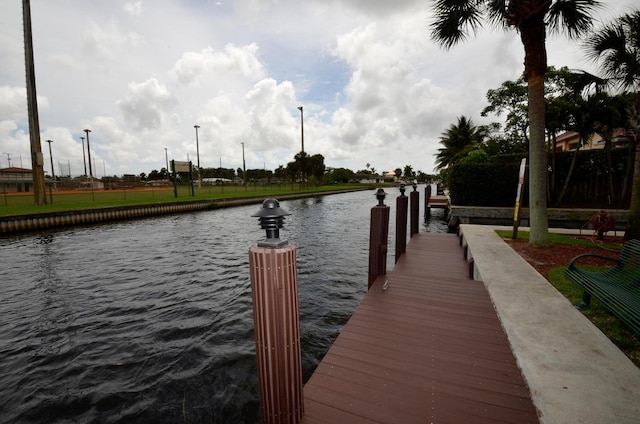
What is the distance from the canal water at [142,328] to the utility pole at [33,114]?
1045 cm

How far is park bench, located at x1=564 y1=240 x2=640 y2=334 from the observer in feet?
8.97

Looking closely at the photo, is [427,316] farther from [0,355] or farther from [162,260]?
[162,260]

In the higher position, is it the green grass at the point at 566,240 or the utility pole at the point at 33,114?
the utility pole at the point at 33,114

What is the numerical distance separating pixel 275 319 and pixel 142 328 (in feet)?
14.8

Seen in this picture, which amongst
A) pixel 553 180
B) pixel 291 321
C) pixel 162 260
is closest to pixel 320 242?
pixel 162 260

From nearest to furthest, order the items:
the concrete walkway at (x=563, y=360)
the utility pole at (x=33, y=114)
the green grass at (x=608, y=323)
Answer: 1. the concrete walkway at (x=563, y=360)
2. the green grass at (x=608, y=323)
3. the utility pole at (x=33, y=114)

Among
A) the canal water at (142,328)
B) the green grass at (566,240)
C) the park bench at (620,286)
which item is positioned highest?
the park bench at (620,286)

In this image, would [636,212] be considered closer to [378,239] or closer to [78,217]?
[378,239]

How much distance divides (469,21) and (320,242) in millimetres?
8985

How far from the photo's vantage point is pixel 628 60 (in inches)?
304

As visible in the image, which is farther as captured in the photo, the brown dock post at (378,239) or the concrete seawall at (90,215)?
the concrete seawall at (90,215)

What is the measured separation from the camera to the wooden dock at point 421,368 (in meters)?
2.21

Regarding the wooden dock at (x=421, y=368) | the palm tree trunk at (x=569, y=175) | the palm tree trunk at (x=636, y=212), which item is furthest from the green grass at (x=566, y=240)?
the palm tree trunk at (x=569, y=175)

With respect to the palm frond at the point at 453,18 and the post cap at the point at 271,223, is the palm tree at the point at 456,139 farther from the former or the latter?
the post cap at the point at 271,223
